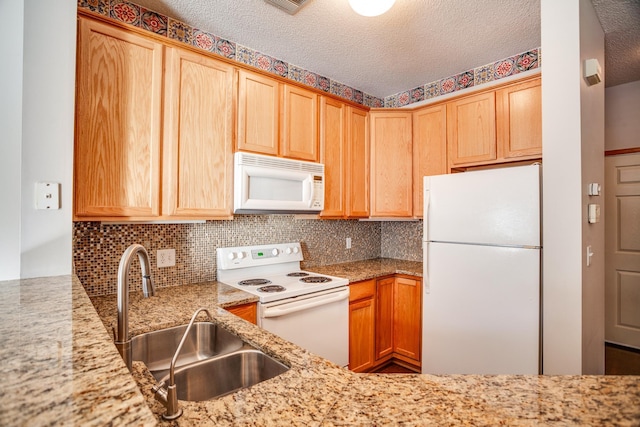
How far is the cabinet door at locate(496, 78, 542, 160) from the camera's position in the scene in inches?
92.4

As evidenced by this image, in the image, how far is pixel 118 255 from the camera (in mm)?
1979

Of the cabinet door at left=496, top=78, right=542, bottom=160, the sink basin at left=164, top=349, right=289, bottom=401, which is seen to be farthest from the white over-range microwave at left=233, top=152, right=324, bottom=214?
the cabinet door at left=496, top=78, right=542, bottom=160

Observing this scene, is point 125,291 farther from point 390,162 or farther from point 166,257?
point 390,162

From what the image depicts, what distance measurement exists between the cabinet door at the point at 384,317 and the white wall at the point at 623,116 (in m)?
2.61

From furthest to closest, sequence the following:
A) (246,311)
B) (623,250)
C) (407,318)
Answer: (623,250)
(407,318)
(246,311)

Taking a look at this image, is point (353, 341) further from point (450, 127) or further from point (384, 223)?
point (450, 127)

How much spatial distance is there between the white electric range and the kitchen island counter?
1.05 m

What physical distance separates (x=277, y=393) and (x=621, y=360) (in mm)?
3709

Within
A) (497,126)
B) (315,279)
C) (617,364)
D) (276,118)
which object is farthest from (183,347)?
(617,364)

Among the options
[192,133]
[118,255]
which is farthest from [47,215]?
[192,133]

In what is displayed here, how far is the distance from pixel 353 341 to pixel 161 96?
2164 millimetres

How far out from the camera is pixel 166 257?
217 cm

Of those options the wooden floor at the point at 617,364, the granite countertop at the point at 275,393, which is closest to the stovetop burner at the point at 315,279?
the wooden floor at the point at 617,364

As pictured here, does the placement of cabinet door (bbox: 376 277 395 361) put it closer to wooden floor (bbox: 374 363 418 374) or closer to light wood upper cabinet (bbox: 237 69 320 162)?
wooden floor (bbox: 374 363 418 374)
